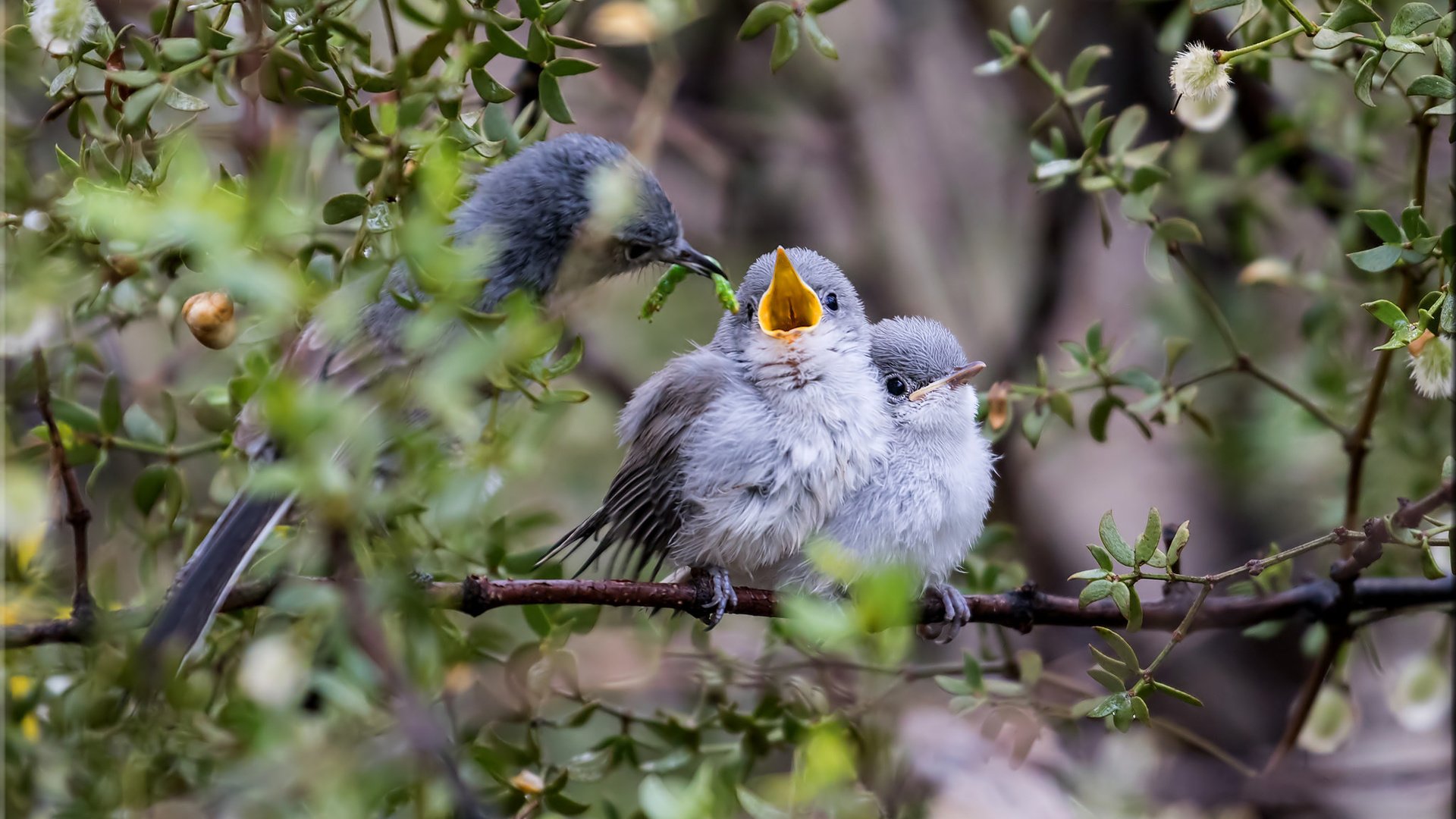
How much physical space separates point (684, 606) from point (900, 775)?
52 centimetres

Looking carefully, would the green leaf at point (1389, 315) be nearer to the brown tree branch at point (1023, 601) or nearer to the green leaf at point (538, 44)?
the brown tree branch at point (1023, 601)

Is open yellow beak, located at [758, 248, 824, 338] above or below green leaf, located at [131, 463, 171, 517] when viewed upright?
above

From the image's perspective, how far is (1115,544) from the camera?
1.31 m

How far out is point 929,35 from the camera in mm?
3803

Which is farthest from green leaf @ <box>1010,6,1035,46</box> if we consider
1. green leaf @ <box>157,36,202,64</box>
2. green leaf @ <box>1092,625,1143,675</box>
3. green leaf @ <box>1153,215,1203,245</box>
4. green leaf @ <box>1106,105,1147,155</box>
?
green leaf @ <box>157,36,202,64</box>

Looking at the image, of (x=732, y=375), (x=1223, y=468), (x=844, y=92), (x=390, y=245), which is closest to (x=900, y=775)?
(x=732, y=375)

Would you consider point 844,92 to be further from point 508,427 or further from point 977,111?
point 508,427

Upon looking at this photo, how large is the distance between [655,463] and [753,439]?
0.62 feet

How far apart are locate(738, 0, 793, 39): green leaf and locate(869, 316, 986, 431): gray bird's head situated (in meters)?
0.68

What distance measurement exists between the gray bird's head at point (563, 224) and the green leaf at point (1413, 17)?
1040 millimetres

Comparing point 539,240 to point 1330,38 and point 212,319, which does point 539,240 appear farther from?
point 1330,38

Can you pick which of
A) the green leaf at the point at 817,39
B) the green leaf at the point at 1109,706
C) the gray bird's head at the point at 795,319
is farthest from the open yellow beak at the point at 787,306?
the green leaf at the point at 1109,706

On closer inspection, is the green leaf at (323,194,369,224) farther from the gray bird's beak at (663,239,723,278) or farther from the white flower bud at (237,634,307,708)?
the gray bird's beak at (663,239,723,278)

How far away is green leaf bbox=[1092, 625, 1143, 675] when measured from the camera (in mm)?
1271
